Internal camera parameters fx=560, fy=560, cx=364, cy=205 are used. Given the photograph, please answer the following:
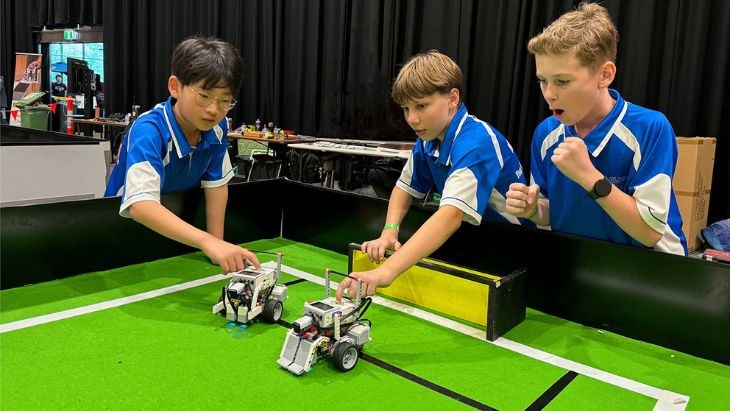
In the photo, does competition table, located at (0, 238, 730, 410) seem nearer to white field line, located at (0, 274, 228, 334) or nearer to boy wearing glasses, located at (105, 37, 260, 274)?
white field line, located at (0, 274, 228, 334)

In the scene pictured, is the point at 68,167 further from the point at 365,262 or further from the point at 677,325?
the point at 677,325

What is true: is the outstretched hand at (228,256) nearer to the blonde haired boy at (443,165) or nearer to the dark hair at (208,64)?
the blonde haired boy at (443,165)

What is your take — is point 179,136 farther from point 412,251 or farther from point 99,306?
point 412,251

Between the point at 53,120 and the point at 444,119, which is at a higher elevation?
the point at 444,119

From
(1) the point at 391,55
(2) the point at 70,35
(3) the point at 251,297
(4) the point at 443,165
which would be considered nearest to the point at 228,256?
(3) the point at 251,297

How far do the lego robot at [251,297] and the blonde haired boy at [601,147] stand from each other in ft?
2.13

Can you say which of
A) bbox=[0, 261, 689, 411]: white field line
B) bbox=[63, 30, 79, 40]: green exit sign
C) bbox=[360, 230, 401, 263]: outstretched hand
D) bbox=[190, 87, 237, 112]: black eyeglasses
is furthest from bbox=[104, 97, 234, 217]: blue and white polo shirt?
bbox=[63, 30, 79, 40]: green exit sign

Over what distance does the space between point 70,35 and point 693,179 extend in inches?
374

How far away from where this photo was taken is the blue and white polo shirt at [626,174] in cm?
130

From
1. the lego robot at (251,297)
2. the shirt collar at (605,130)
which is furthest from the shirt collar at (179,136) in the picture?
the shirt collar at (605,130)

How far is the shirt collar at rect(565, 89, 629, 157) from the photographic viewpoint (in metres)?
1.38

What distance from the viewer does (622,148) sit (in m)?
1.38

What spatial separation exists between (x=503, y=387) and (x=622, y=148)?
675 mm

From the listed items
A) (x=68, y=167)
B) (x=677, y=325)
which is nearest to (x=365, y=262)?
(x=677, y=325)
